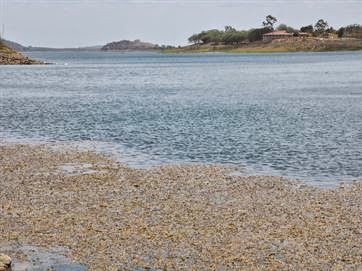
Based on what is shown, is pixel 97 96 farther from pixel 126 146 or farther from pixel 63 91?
pixel 126 146

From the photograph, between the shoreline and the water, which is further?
the water

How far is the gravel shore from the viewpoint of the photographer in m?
19.7

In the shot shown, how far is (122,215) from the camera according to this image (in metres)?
24.8

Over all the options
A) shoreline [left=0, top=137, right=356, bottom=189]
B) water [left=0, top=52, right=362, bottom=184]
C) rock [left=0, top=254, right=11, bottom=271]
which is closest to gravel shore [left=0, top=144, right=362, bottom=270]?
shoreline [left=0, top=137, right=356, bottom=189]

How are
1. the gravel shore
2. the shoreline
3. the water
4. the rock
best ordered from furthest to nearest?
the water < the shoreline < the gravel shore < the rock

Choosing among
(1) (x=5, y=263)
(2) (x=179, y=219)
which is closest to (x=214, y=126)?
(2) (x=179, y=219)

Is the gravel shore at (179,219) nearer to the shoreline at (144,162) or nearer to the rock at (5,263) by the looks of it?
the shoreline at (144,162)

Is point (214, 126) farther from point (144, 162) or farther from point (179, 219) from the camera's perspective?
point (179, 219)

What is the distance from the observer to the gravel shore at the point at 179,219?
19.7 meters

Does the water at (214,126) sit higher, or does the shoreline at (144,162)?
the shoreline at (144,162)

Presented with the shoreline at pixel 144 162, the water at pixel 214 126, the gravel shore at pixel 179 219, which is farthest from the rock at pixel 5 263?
the water at pixel 214 126

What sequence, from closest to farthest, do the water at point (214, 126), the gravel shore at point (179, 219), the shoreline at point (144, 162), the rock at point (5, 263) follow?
the rock at point (5, 263)
the gravel shore at point (179, 219)
the shoreline at point (144, 162)
the water at point (214, 126)

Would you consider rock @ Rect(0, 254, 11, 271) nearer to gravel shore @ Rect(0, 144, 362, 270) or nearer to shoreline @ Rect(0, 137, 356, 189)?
gravel shore @ Rect(0, 144, 362, 270)

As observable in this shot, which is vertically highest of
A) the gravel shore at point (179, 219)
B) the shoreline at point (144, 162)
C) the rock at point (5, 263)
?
the rock at point (5, 263)
